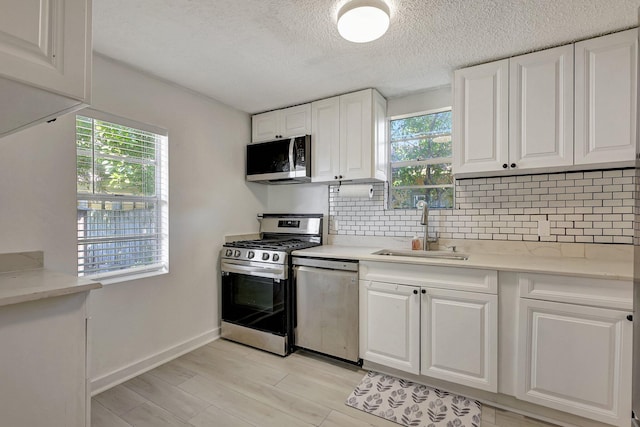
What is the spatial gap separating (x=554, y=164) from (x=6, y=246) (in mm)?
3326

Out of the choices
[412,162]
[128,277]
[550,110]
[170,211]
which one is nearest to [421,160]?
[412,162]

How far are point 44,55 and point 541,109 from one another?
2.59m

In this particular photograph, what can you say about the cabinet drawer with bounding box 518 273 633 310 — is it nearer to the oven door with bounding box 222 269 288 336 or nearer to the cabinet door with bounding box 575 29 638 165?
the cabinet door with bounding box 575 29 638 165

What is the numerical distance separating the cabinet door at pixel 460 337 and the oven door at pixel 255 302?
119cm

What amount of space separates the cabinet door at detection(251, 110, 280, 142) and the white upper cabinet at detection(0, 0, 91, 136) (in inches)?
86.3

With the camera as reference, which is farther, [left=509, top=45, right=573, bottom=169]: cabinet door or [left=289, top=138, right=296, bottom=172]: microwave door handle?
[left=289, top=138, right=296, bottom=172]: microwave door handle

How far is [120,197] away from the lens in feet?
7.30

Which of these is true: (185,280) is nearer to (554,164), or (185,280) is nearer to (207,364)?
(207,364)

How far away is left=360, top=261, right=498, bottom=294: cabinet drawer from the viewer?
1.90m

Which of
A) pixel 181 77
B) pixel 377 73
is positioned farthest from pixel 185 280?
pixel 377 73

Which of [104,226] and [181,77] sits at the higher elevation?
[181,77]

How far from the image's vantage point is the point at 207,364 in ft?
7.97

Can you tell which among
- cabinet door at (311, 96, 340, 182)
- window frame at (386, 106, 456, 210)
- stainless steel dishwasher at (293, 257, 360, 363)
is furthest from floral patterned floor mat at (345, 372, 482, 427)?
cabinet door at (311, 96, 340, 182)

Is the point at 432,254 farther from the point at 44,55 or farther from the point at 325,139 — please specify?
the point at 44,55
